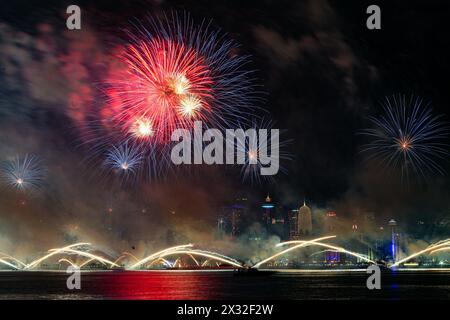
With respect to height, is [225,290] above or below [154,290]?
below

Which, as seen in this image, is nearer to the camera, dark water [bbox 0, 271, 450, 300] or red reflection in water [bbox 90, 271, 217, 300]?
red reflection in water [bbox 90, 271, 217, 300]

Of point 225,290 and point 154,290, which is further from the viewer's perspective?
point 225,290

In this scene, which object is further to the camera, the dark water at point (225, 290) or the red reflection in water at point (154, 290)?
the dark water at point (225, 290)
